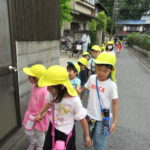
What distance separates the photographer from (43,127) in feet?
7.88

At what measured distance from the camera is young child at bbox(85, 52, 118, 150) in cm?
201

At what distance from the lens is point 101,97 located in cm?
207

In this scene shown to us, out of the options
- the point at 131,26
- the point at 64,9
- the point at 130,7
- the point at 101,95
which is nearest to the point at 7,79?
the point at 101,95

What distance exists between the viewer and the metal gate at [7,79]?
248cm

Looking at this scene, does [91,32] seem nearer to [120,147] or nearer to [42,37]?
[42,37]

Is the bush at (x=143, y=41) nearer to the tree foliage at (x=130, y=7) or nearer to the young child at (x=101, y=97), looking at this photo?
the young child at (x=101, y=97)

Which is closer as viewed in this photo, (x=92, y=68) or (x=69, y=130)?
(x=69, y=130)

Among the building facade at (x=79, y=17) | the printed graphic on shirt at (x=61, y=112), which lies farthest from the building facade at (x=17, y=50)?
the building facade at (x=79, y=17)

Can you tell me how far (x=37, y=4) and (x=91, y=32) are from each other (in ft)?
44.2

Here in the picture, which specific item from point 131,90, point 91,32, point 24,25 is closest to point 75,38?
point 91,32

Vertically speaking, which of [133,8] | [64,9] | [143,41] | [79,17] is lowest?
[143,41]

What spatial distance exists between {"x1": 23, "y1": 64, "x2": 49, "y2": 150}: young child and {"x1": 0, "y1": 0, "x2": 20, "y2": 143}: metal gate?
1.65ft

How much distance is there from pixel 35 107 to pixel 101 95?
982mm

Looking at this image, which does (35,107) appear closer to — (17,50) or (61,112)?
(61,112)
